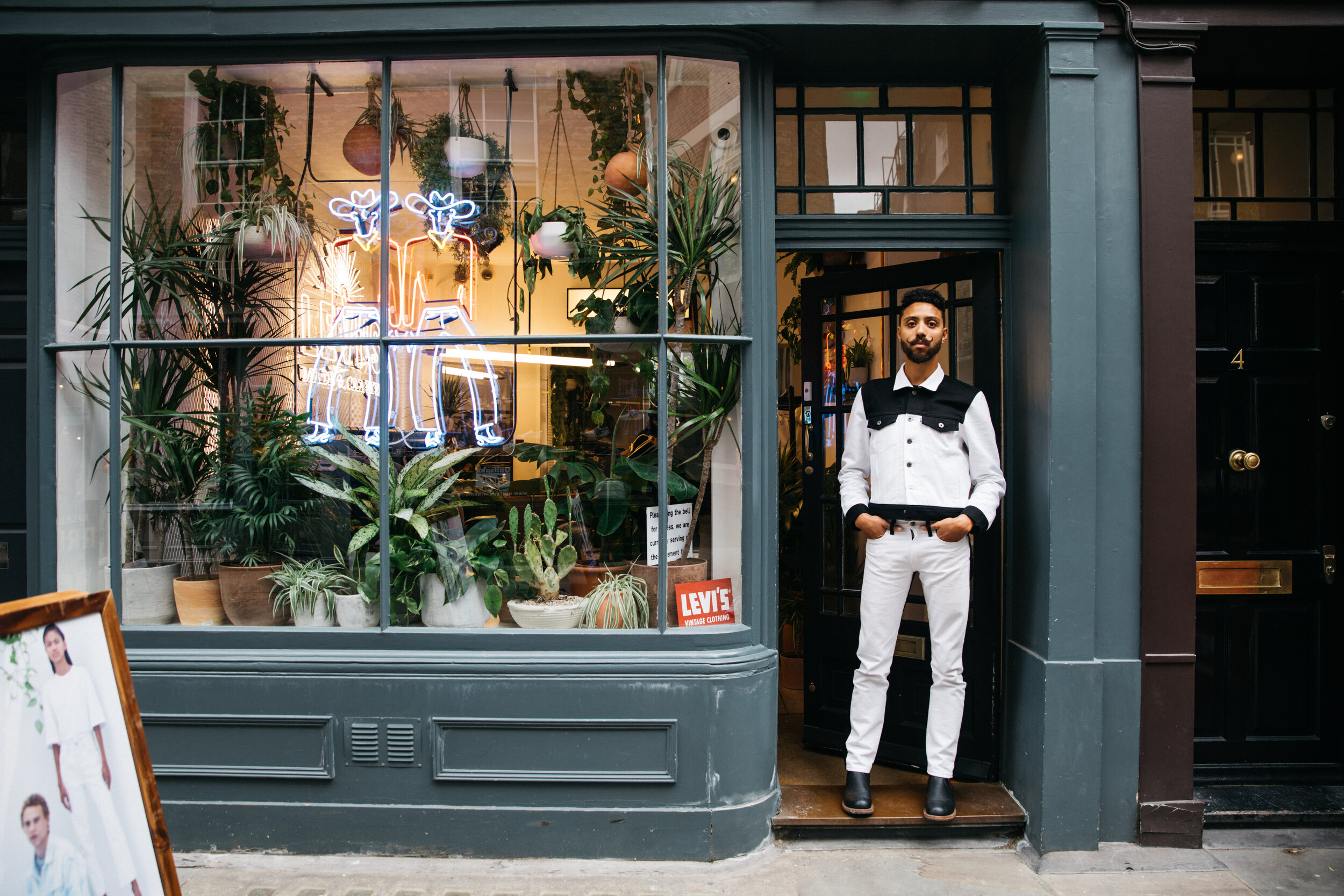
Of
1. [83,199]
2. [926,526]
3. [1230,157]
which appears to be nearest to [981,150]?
[1230,157]

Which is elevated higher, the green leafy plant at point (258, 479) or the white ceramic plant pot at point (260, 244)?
the white ceramic plant pot at point (260, 244)

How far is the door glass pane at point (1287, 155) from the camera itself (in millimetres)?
4340

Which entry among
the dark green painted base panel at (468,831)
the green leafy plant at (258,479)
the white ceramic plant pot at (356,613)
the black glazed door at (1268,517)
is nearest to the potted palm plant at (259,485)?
the green leafy plant at (258,479)

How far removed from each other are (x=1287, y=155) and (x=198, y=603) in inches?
249

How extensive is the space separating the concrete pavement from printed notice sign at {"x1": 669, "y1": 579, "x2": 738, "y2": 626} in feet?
3.60

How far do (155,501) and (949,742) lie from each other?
4225 mm

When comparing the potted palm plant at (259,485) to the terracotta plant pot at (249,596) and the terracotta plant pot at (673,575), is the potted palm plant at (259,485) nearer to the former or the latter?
the terracotta plant pot at (249,596)

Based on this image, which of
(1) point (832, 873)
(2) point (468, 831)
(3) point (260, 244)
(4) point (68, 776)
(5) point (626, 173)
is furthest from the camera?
(3) point (260, 244)

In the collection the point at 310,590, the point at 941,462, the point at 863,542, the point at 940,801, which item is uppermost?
the point at 941,462

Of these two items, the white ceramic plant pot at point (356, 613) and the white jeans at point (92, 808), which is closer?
the white jeans at point (92, 808)

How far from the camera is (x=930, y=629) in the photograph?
13.0 feet

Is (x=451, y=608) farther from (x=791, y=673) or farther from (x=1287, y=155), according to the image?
(x=1287, y=155)

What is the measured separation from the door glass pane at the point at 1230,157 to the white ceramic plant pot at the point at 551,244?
354 cm

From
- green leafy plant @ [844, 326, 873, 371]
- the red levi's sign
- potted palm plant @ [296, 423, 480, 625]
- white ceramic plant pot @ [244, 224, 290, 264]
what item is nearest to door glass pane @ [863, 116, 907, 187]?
green leafy plant @ [844, 326, 873, 371]
